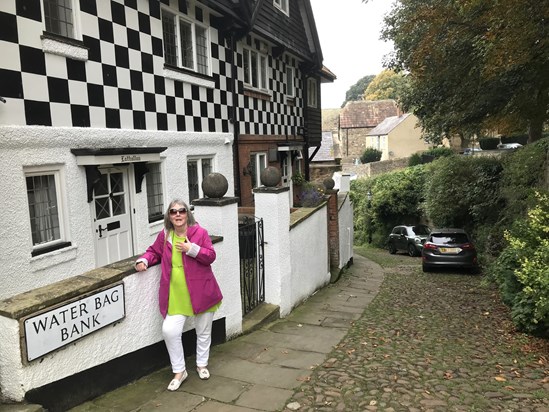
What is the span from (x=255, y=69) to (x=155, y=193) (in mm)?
5614

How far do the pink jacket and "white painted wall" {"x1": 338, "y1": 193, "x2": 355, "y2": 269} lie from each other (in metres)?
8.68

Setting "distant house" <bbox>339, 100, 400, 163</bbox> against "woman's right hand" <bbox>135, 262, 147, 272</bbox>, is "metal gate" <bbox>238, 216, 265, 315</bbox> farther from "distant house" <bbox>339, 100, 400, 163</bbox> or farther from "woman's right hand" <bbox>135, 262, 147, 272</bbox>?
"distant house" <bbox>339, 100, 400, 163</bbox>

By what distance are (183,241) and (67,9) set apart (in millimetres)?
4189

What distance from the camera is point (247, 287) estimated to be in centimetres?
636

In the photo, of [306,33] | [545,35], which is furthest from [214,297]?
[306,33]

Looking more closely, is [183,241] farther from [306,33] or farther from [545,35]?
[306,33]

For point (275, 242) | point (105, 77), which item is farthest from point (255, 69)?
point (275, 242)

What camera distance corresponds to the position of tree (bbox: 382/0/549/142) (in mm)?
8039

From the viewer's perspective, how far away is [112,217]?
710 cm

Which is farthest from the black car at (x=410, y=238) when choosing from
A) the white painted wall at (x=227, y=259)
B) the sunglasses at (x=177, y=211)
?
the sunglasses at (x=177, y=211)

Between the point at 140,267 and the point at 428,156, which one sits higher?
the point at 428,156

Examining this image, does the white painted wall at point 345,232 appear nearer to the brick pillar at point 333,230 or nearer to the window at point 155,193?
the brick pillar at point 333,230

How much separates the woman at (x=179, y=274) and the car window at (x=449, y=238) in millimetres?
→ 11696

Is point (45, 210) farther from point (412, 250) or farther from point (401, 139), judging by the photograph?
point (401, 139)
